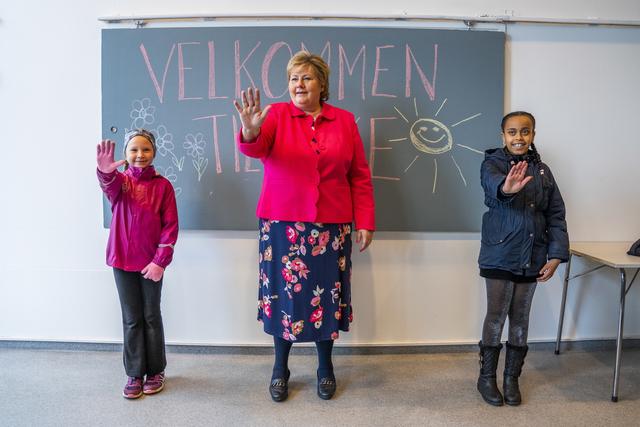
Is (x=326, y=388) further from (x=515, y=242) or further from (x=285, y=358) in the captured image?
(x=515, y=242)

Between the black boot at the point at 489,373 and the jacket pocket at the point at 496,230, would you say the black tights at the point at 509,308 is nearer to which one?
the black boot at the point at 489,373

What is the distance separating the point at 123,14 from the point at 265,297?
1.68 meters

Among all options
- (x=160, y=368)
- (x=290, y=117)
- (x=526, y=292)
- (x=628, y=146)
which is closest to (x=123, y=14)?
(x=290, y=117)

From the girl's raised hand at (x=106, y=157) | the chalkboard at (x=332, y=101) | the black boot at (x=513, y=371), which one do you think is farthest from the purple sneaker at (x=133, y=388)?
the black boot at (x=513, y=371)

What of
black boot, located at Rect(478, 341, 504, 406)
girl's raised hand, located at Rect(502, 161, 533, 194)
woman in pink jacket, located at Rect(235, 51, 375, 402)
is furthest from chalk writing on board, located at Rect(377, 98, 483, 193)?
black boot, located at Rect(478, 341, 504, 406)

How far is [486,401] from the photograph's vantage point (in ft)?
6.35

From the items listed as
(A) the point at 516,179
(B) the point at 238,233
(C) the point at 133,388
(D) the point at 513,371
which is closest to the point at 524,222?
(A) the point at 516,179

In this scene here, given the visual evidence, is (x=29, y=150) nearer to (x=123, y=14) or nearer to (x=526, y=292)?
(x=123, y=14)

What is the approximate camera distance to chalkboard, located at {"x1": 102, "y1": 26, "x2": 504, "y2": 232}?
2248 mm

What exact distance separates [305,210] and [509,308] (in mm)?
1031

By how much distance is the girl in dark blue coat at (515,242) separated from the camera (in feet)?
6.03

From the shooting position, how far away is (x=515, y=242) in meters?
1.84

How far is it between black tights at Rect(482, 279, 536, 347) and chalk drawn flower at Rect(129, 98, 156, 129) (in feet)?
6.21

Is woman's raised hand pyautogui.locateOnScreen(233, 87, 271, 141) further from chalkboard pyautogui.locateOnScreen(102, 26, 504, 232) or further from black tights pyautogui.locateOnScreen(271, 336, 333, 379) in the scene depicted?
black tights pyautogui.locateOnScreen(271, 336, 333, 379)
